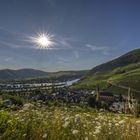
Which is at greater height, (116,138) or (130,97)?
(130,97)

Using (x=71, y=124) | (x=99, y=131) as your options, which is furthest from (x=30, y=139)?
(x=99, y=131)

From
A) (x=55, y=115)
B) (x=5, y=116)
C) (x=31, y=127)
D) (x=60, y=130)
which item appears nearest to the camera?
(x=60, y=130)

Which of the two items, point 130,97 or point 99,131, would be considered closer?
point 99,131

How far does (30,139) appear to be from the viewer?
6.54m

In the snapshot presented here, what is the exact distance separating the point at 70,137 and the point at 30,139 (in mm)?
1026

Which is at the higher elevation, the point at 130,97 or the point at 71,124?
the point at 130,97

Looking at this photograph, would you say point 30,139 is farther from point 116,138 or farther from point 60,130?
point 116,138

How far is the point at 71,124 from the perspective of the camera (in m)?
6.75

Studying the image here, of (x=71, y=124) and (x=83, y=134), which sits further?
(x=71, y=124)

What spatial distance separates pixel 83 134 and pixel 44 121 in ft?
4.51

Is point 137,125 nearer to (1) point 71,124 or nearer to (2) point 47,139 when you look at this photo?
(1) point 71,124

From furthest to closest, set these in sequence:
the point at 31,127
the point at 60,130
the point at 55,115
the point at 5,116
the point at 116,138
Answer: the point at 5,116 < the point at 55,115 < the point at 31,127 < the point at 60,130 < the point at 116,138

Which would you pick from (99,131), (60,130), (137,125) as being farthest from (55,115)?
(137,125)

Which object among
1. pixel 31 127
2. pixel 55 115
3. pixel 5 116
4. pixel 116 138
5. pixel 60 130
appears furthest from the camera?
pixel 5 116
